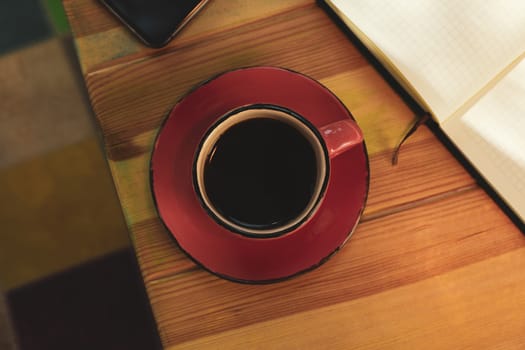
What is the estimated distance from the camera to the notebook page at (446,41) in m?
0.48

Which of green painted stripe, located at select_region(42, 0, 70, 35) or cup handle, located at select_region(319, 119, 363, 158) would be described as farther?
green painted stripe, located at select_region(42, 0, 70, 35)

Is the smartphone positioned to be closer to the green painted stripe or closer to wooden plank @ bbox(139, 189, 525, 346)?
wooden plank @ bbox(139, 189, 525, 346)

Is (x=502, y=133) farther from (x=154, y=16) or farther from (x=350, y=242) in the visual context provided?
(x=154, y=16)

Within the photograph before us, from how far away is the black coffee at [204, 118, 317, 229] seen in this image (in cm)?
48

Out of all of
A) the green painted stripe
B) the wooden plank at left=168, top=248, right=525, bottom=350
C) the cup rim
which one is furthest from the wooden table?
the green painted stripe

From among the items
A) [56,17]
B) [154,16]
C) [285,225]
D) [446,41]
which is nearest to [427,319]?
[285,225]

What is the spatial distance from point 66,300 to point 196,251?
661 mm

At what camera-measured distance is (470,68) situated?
1.59 ft

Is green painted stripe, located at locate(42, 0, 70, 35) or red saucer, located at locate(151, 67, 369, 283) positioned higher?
red saucer, located at locate(151, 67, 369, 283)

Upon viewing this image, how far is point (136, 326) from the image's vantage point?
977 millimetres

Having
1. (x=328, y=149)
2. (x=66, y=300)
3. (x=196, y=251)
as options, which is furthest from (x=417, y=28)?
(x=66, y=300)

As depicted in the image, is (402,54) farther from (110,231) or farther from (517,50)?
(110,231)

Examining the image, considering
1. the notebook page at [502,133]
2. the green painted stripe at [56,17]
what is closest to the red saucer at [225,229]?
the notebook page at [502,133]

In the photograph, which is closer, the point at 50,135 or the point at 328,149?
the point at 328,149
